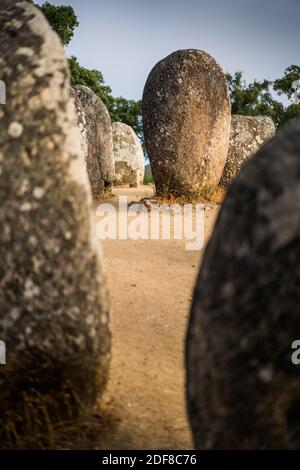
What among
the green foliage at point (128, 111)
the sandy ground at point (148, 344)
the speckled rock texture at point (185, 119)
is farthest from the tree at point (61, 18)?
the sandy ground at point (148, 344)

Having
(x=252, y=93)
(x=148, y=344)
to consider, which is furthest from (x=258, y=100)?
(x=148, y=344)

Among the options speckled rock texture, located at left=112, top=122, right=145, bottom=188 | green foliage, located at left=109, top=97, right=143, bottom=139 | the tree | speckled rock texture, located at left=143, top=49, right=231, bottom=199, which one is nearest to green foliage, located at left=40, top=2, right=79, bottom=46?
the tree

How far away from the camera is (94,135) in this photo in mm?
12977

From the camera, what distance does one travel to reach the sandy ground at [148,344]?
117 inches

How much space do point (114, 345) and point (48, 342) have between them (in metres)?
1.69

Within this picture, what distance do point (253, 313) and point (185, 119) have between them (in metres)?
10.3

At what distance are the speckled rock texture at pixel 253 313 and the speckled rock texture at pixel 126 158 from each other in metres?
19.7

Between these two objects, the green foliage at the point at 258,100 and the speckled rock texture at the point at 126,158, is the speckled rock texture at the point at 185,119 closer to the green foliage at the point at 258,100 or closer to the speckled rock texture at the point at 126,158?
the speckled rock texture at the point at 126,158

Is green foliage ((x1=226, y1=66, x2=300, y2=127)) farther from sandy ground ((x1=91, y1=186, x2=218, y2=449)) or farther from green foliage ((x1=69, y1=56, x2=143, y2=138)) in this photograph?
sandy ground ((x1=91, y1=186, x2=218, y2=449))

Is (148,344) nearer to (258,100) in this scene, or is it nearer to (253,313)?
(253,313)

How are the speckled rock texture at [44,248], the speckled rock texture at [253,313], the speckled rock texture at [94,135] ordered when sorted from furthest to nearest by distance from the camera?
the speckled rock texture at [94,135]
the speckled rock texture at [44,248]
the speckled rock texture at [253,313]

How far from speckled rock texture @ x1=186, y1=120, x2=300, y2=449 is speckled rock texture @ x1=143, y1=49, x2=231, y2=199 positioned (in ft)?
32.7

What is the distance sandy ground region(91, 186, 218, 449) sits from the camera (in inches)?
117
